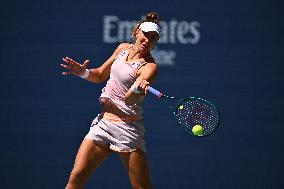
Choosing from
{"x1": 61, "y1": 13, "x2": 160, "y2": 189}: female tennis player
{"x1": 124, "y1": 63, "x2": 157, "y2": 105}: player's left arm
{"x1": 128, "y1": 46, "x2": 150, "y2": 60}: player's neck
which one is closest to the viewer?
{"x1": 124, "y1": 63, "x2": 157, "y2": 105}: player's left arm

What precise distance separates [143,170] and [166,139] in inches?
83.9

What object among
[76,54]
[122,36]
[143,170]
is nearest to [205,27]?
[122,36]

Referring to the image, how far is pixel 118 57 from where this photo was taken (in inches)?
197

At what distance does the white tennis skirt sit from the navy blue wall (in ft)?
6.93

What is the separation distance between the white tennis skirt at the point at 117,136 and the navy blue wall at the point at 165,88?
2113 mm

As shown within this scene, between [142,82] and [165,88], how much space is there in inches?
94.7

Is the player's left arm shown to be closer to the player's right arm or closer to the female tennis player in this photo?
the female tennis player

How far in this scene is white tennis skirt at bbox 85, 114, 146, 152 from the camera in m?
4.88

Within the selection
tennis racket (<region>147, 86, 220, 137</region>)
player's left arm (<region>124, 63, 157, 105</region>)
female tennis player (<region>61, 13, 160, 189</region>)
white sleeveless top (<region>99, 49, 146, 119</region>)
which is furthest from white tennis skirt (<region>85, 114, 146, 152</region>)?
tennis racket (<region>147, 86, 220, 137</region>)

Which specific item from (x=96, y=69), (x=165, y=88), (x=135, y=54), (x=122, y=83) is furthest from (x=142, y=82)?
(x=165, y=88)

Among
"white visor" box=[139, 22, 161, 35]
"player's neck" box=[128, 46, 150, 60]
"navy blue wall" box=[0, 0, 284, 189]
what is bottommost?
"navy blue wall" box=[0, 0, 284, 189]

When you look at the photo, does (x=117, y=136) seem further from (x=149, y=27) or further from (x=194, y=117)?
(x=149, y=27)

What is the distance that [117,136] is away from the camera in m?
4.89

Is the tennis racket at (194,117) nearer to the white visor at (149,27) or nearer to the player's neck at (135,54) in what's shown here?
the player's neck at (135,54)
